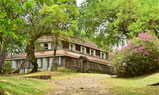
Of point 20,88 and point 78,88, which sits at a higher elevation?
point 20,88

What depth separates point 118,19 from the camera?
32.9 metres

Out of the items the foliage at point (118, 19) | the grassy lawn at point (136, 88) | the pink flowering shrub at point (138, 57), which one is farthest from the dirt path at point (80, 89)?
the foliage at point (118, 19)

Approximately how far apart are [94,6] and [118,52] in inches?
737

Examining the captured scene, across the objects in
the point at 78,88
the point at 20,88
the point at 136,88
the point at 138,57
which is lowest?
the point at 78,88

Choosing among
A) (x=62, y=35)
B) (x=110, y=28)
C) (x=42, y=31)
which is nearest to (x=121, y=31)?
(x=110, y=28)

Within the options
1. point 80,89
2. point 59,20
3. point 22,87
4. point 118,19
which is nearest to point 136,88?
point 80,89

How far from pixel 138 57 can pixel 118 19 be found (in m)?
13.5

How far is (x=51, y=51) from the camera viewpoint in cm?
4341

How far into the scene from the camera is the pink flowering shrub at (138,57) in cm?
2045

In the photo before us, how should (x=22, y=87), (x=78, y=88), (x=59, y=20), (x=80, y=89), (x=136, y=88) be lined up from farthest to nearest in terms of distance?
(x=59, y=20) < (x=78, y=88) < (x=80, y=89) < (x=22, y=87) < (x=136, y=88)

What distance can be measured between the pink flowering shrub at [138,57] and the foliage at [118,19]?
753cm

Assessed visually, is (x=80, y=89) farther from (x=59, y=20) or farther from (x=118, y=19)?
(x=118, y=19)

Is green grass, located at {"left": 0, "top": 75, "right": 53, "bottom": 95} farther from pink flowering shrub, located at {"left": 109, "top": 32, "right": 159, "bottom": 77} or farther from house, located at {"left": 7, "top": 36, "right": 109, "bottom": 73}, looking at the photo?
house, located at {"left": 7, "top": 36, "right": 109, "bottom": 73}

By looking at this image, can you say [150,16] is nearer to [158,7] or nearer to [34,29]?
[158,7]
